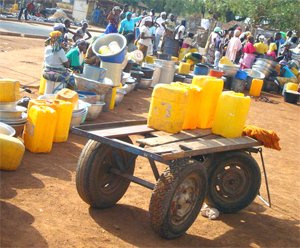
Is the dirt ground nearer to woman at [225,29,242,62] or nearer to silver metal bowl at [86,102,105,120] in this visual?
silver metal bowl at [86,102,105,120]

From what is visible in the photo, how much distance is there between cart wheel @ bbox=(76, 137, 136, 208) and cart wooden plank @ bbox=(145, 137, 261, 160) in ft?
2.36

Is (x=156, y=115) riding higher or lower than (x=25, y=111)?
higher

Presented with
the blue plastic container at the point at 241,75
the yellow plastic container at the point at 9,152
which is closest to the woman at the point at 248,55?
the blue plastic container at the point at 241,75

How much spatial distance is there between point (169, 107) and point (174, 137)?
31cm

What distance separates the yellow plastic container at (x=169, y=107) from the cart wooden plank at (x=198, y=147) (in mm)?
256

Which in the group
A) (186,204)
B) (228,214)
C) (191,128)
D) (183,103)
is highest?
(183,103)

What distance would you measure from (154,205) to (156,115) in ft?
3.43

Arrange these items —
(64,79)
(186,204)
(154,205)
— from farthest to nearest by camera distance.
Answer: (64,79) < (186,204) < (154,205)

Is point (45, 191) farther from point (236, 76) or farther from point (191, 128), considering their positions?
point (236, 76)

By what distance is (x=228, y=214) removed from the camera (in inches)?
219

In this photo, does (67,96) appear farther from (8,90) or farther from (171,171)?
(171,171)

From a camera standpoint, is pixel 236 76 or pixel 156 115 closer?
pixel 156 115

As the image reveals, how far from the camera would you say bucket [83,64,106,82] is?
343 inches

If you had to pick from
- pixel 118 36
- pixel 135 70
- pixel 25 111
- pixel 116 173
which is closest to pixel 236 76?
pixel 135 70
